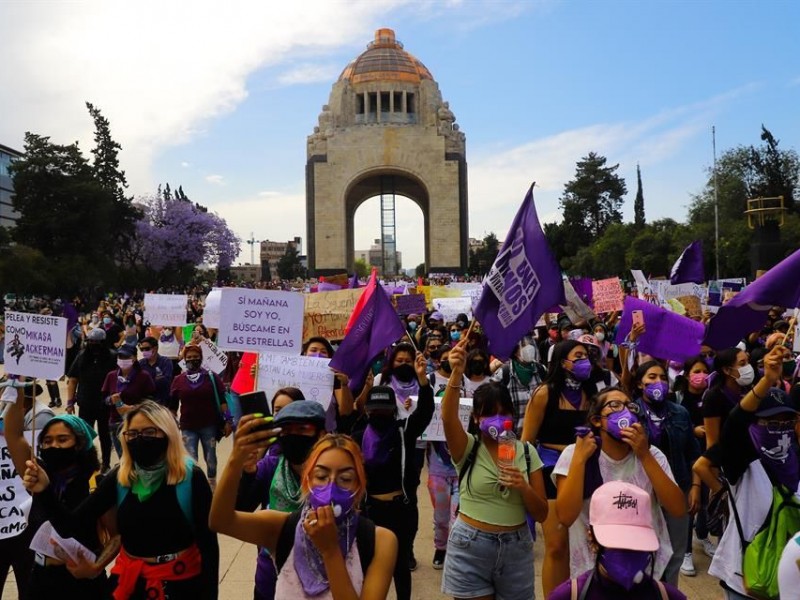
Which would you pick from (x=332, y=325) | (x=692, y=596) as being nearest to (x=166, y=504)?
(x=692, y=596)

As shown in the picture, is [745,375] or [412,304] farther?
[412,304]

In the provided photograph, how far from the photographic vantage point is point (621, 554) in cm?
239

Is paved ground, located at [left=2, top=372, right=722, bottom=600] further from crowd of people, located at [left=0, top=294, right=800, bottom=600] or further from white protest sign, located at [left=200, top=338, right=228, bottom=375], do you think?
white protest sign, located at [left=200, top=338, right=228, bottom=375]

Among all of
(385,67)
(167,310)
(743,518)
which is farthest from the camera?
(385,67)

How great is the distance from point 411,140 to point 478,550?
49.0 m

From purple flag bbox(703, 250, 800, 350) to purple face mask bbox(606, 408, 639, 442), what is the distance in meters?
1.86

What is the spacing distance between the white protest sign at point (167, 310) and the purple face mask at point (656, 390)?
7.67m

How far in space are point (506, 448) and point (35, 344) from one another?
357 cm

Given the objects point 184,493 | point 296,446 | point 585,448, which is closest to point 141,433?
point 184,493

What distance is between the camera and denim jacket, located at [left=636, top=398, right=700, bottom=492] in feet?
15.1

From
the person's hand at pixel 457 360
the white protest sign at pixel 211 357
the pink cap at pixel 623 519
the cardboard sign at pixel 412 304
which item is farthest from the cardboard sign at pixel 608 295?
the pink cap at pixel 623 519

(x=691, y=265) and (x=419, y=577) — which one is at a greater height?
(x=691, y=265)

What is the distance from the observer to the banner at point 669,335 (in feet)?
21.1

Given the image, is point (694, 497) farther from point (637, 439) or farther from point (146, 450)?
point (146, 450)
